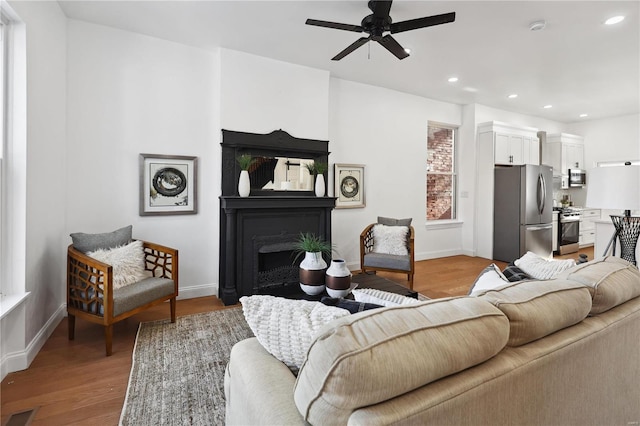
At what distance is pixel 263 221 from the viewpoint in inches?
150

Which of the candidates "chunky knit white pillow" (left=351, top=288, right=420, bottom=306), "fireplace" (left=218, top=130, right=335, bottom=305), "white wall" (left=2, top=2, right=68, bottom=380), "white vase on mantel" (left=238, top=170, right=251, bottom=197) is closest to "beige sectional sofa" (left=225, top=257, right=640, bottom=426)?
"chunky knit white pillow" (left=351, top=288, right=420, bottom=306)

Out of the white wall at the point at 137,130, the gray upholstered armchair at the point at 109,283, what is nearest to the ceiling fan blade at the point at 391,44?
the white wall at the point at 137,130

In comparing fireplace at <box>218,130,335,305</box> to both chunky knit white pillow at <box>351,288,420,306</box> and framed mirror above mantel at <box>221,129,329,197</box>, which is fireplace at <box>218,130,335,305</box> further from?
chunky knit white pillow at <box>351,288,420,306</box>

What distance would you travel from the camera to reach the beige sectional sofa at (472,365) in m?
0.73

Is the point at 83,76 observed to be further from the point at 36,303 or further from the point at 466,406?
the point at 466,406

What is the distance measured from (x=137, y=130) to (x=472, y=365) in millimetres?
3714

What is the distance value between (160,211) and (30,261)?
4.25 feet

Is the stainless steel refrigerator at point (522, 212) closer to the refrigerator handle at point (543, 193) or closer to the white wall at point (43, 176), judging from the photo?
the refrigerator handle at point (543, 193)

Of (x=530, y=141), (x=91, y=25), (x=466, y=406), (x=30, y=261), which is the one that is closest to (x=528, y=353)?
(x=466, y=406)

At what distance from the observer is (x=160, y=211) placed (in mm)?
3576

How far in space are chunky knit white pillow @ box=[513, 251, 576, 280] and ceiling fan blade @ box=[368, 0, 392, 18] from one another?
7.03ft

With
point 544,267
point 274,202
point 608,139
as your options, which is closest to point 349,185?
point 274,202

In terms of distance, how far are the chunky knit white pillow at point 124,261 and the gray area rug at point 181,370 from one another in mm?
468

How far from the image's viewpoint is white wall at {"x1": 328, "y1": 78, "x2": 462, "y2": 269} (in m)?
4.84
